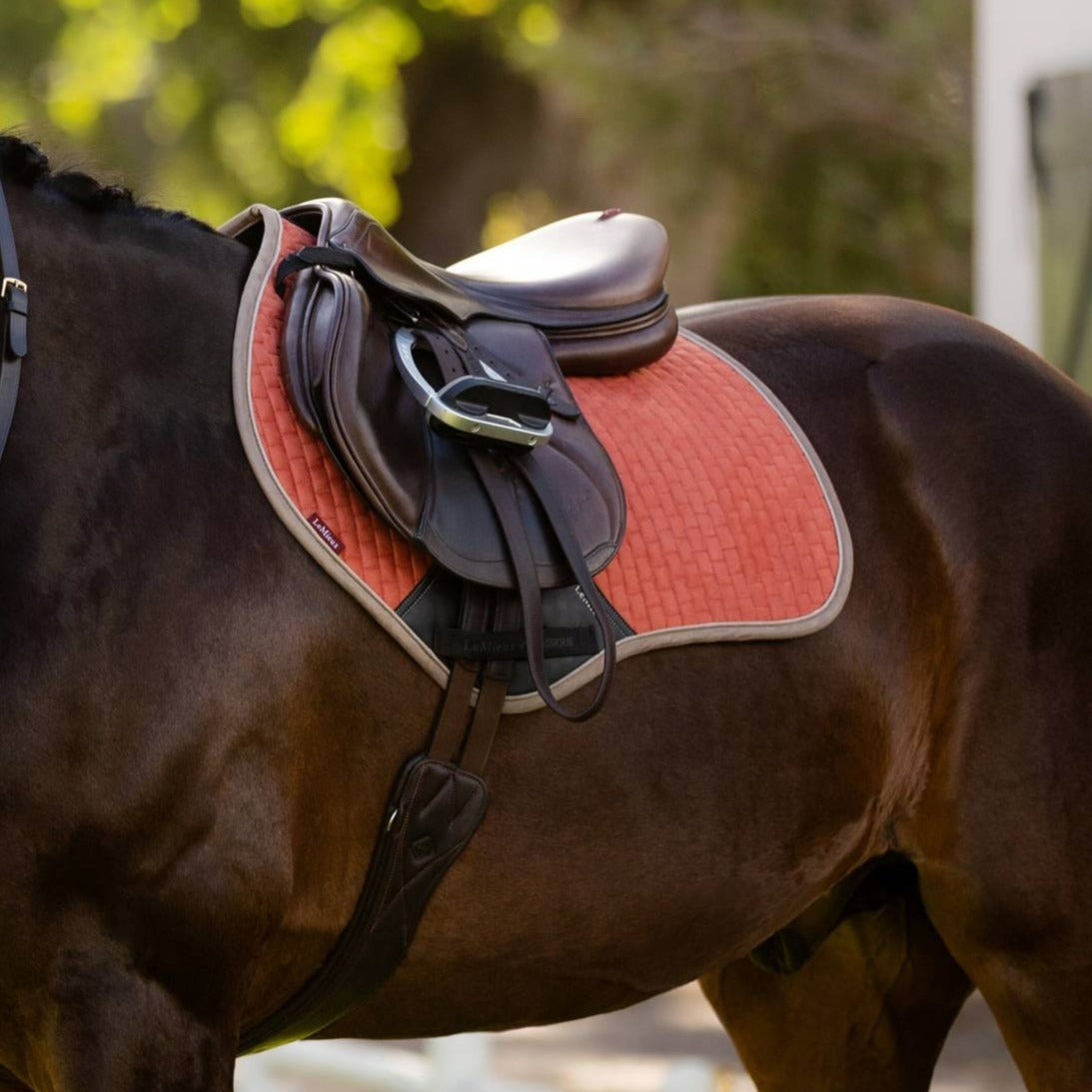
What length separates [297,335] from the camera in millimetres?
1931

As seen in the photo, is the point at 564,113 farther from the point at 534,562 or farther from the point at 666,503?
the point at 534,562

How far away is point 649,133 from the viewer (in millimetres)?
8562

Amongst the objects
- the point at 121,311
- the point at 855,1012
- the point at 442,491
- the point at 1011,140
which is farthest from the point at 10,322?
the point at 1011,140

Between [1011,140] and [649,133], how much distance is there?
3.46 metres

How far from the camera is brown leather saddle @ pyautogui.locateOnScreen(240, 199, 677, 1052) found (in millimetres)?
1913

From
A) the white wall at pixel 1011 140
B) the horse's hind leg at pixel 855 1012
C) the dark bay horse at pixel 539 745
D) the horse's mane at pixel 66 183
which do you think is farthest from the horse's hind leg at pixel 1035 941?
the white wall at pixel 1011 140

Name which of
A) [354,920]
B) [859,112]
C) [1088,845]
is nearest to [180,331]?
[354,920]

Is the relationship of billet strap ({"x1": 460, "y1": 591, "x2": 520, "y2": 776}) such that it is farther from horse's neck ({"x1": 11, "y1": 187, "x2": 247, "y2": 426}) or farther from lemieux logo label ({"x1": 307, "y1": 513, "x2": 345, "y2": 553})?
horse's neck ({"x1": 11, "y1": 187, "x2": 247, "y2": 426})

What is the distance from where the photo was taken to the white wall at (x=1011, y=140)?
17.1 ft

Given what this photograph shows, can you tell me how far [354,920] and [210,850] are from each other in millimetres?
253

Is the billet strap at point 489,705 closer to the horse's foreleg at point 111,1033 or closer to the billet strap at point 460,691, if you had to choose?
the billet strap at point 460,691

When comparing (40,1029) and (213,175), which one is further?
(213,175)

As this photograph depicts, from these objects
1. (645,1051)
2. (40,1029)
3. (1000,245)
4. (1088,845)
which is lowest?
(645,1051)

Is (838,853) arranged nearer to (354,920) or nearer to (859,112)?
(354,920)
